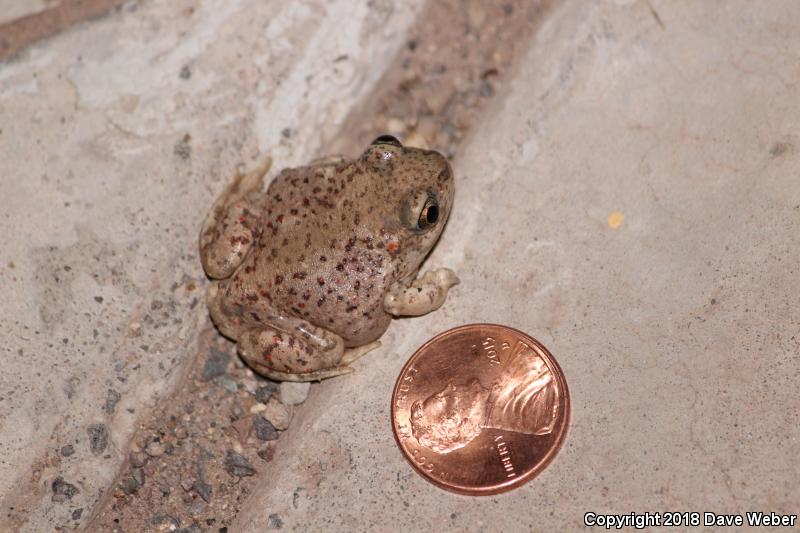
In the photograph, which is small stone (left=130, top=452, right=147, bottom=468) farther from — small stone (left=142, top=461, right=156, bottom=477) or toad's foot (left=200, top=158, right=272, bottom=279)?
toad's foot (left=200, top=158, right=272, bottom=279)

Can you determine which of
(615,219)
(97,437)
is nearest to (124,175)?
(97,437)

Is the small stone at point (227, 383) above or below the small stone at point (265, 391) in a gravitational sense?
above

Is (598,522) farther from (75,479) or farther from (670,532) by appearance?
(75,479)

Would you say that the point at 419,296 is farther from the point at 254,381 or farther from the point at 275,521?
the point at 275,521

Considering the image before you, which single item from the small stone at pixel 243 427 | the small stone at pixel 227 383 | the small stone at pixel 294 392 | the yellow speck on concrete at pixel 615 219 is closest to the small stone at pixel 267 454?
the small stone at pixel 243 427

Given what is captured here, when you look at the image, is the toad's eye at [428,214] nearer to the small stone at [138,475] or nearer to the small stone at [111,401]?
the small stone at [111,401]

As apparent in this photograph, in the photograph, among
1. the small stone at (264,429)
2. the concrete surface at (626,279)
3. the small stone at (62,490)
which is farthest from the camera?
A: the small stone at (264,429)

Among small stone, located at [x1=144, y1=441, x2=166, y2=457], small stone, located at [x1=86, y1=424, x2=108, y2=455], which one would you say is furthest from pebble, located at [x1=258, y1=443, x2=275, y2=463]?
small stone, located at [x1=86, y1=424, x2=108, y2=455]
